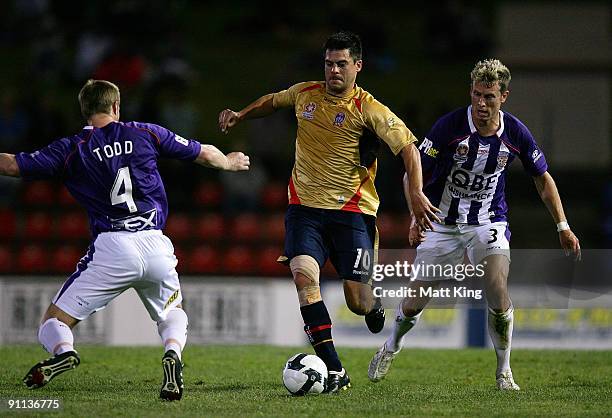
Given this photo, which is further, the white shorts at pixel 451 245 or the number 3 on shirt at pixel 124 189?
the white shorts at pixel 451 245

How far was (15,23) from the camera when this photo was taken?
832 inches

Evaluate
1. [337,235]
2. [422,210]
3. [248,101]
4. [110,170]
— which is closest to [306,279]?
[337,235]

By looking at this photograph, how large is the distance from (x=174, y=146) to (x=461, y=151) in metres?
2.22

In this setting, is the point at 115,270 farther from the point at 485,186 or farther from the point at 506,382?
the point at 506,382

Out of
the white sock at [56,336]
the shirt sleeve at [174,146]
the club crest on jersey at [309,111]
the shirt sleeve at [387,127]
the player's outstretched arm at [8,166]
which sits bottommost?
the white sock at [56,336]

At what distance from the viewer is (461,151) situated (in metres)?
8.49

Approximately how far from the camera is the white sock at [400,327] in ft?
29.5

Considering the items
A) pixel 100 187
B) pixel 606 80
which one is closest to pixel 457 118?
pixel 100 187

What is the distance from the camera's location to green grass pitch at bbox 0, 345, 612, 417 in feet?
23.6

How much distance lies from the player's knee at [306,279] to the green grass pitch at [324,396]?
0.71 metres

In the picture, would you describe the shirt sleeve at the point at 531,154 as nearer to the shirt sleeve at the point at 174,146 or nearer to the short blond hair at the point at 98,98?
the shirt sleeve at the point at 174,146

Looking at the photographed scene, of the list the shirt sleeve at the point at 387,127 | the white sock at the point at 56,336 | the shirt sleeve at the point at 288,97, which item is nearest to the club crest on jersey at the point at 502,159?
the shirt sleeve at the point at 387,127

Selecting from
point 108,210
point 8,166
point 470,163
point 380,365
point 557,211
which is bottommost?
point 380,365

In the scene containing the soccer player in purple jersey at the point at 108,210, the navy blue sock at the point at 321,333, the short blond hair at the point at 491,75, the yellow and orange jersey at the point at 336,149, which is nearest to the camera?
the soccer player in purple jersey at the point at 108,210
